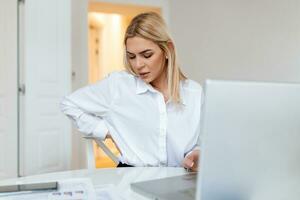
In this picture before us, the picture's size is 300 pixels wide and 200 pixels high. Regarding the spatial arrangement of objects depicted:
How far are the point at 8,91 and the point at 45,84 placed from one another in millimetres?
304

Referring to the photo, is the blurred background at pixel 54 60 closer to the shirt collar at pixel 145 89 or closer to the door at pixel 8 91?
the door at pixel 8 91

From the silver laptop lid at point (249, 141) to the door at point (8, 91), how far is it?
2698 millimetres

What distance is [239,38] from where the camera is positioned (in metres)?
3.53

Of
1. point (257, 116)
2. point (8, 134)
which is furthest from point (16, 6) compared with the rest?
point (257, 116)

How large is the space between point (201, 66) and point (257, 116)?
3.42m

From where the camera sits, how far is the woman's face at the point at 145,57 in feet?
4.60

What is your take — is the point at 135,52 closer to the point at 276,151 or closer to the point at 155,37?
the point at 155,37

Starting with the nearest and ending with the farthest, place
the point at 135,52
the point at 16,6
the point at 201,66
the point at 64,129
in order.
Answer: the point at 135,52, the point at 16,6, the point at 64,129, the point at 201,66

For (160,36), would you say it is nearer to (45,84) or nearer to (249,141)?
(249,141)

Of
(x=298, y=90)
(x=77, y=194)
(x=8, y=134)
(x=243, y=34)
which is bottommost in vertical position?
(x=8, y=134)

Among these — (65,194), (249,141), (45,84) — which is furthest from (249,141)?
A: (45,84)

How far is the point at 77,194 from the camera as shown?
0.90 m

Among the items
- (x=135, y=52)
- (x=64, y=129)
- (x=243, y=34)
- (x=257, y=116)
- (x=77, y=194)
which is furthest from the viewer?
(x=243, y=34)

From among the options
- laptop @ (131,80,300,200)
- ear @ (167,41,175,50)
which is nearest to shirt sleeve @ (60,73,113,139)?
ear @ (167,41,175,50)
